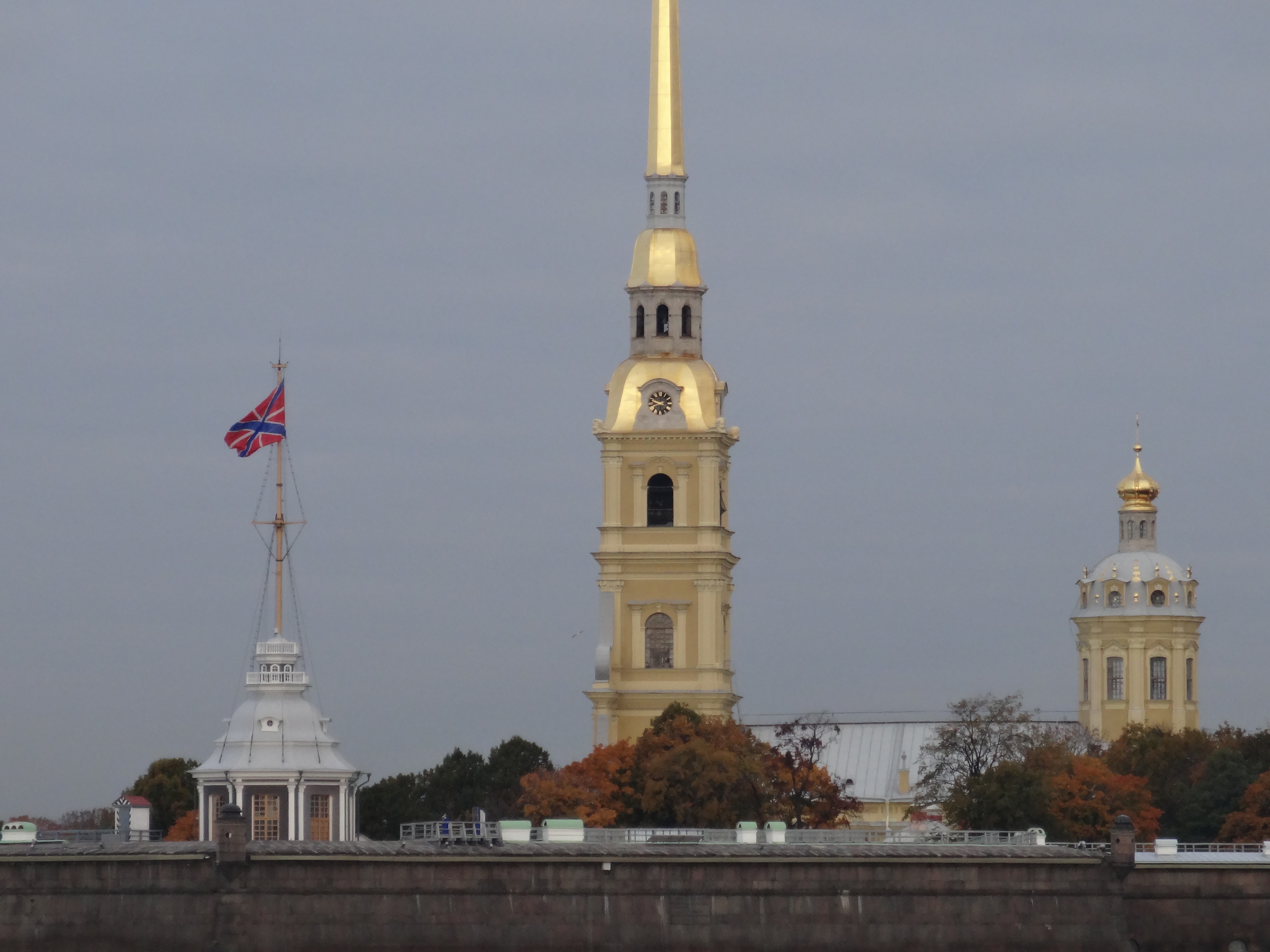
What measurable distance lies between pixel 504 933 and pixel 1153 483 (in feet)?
307

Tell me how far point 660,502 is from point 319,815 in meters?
51.0

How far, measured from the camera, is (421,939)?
10506cm

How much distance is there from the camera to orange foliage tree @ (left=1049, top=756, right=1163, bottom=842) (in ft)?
443

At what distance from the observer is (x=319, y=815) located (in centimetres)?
11912

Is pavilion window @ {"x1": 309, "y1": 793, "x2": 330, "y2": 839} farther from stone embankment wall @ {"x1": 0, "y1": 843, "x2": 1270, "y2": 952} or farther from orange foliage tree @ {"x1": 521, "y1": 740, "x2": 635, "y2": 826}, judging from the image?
orange foliage tree @ {"x1": 521, "y1": 740, "x2": 635, "y2": 826}

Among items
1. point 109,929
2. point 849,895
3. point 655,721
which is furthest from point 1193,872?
point 655,721

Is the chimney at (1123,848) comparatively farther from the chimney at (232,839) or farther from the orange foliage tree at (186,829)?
the orange foliage tree at (186,829)

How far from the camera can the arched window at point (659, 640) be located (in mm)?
167250

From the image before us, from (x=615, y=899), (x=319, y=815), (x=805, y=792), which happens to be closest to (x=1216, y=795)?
(x=805, y=792)

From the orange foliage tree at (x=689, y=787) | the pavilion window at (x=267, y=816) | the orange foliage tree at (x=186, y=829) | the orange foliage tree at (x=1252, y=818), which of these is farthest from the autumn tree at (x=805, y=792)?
the pavilion window at (x=267, y=816)

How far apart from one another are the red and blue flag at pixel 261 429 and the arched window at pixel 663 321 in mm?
44935

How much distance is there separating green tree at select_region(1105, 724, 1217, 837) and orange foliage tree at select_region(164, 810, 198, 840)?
3662 centimetres

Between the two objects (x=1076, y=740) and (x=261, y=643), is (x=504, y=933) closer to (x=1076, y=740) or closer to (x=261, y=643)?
(x=261, y=643)

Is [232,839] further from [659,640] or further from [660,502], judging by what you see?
[660,502]
